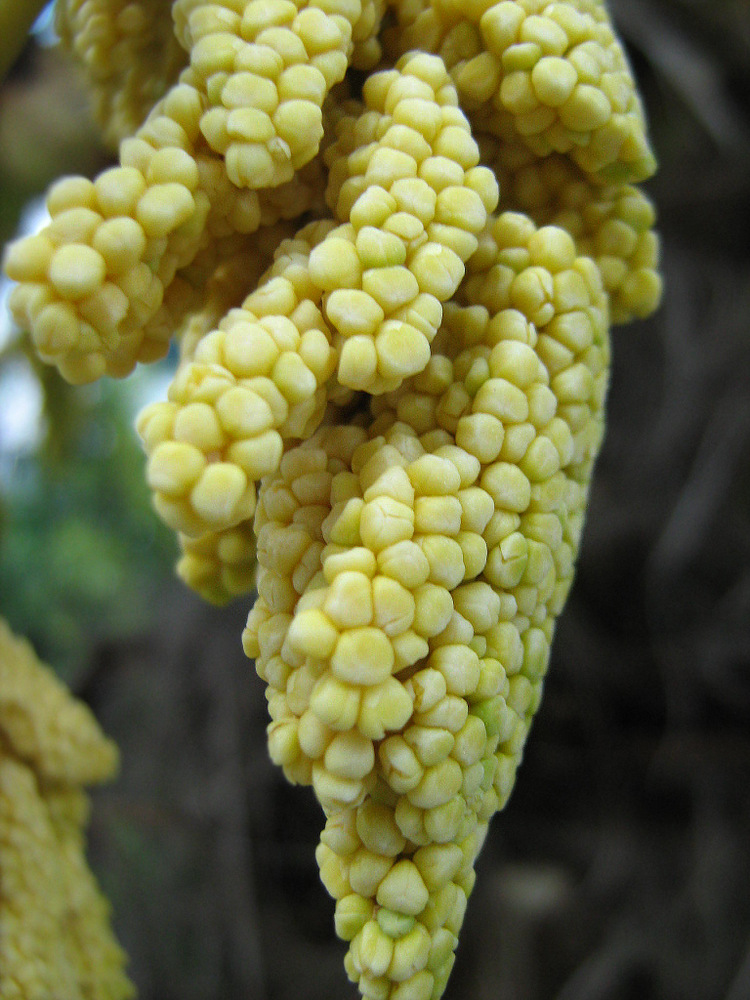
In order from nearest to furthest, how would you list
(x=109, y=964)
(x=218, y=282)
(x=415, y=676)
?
(x=415, y=676) < (x=218, y=282) < (x=109, y=964)

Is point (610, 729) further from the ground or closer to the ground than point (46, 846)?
closer to the ground

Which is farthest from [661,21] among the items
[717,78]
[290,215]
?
[290,215]

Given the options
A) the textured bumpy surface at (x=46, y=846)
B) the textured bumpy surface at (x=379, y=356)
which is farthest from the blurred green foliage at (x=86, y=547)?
the textured bumpy surface at (x=379, y=356)

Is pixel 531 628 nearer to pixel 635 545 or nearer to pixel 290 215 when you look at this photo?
pixel 290 215

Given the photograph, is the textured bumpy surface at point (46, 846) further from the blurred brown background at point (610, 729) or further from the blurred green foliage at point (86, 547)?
the blurred green foliage at point (86, 547)

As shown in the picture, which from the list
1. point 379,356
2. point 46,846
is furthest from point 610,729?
point 379,356

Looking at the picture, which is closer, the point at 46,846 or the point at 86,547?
the point at 46,846

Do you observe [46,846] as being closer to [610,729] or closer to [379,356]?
[379,356]
